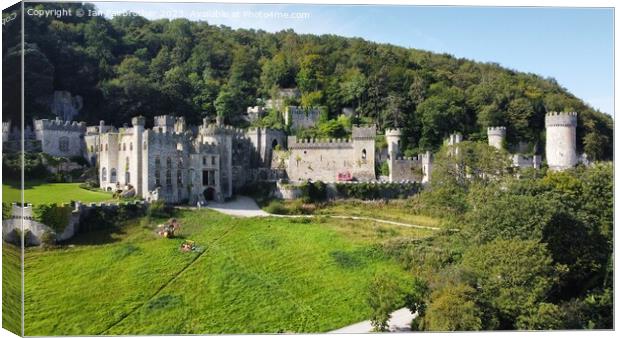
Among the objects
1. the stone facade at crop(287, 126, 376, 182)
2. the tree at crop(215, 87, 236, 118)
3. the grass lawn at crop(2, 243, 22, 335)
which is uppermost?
the tree at crop(215, 87, 236, 118)

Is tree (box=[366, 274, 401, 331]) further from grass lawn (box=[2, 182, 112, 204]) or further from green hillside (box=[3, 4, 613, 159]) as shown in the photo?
green hillside (box=[3, 4, 613, 159])

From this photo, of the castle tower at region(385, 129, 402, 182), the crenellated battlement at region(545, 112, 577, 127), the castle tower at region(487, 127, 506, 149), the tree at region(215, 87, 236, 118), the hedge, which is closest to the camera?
the hedge

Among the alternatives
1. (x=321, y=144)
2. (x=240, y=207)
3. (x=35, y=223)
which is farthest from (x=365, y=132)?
(x=35, y=223)

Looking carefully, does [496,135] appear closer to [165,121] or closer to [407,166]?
[407,166]

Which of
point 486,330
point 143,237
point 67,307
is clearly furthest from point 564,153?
point 67,307

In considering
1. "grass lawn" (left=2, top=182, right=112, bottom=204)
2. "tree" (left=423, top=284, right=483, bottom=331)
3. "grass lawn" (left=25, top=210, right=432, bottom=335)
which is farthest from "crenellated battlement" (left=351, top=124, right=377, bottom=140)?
"tree" (left=423, top=284, right=483, bottom=331)

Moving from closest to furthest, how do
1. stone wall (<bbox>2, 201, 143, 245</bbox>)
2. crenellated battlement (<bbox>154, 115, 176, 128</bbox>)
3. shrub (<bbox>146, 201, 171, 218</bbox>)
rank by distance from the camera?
stone wall (<bbox>2, 201, 143, 245</bbox>) < shrub (<bbox>146, 201, 171, 218</bbox>) < crenellated battlement (<bbox>154, 115, 176, 128</bbox>)

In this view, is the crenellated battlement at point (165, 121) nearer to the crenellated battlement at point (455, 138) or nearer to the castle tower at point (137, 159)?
the castle tower at point (137, 159)
